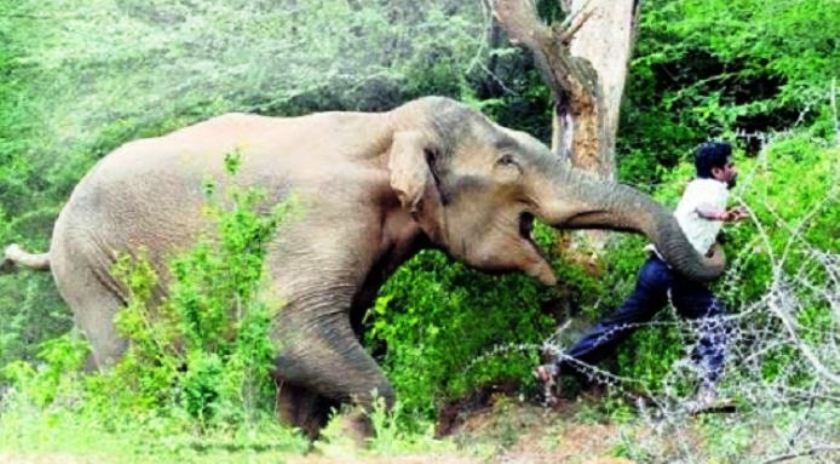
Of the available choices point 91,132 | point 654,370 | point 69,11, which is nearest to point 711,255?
point 654,370

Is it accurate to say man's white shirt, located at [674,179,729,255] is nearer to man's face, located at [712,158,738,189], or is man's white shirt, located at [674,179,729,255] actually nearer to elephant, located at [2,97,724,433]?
man's face, located at [712,158,738,189]

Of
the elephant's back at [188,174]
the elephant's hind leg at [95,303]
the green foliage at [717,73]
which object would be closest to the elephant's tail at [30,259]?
the elephant's hind leg at [95,303]

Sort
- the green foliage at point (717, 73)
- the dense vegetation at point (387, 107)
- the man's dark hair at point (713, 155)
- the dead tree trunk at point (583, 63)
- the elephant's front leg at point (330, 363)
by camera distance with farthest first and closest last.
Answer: the green foliage at point (717, 73)
the dead tree trunk at point (583, 63)
the man's dark hair at point (713, 155)
the elephant's front leg at point (330, 363)
the dense vegetation at point (387, 107)

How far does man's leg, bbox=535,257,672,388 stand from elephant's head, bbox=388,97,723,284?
297 millimetres

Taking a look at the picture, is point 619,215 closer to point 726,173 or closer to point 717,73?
point 726,173

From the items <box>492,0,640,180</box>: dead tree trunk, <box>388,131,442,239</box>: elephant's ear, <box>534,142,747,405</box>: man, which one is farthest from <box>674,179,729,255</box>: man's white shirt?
<box>388,131,442,239</box>: elephant's ear

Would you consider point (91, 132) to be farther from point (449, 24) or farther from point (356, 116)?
point (356, 116)

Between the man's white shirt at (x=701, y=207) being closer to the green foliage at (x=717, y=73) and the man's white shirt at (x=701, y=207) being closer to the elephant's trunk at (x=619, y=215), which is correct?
the elephant's trunk at (x=619, y=215)

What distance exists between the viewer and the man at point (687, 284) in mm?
13617

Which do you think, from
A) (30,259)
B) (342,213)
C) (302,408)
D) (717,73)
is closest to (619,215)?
(342,213)

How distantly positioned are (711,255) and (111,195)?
3.83m

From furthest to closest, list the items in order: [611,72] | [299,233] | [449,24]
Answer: [449,24] → [611,72] → [299,233]

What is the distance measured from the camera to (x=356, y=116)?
14.3m

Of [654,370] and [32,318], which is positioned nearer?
[654,370]
